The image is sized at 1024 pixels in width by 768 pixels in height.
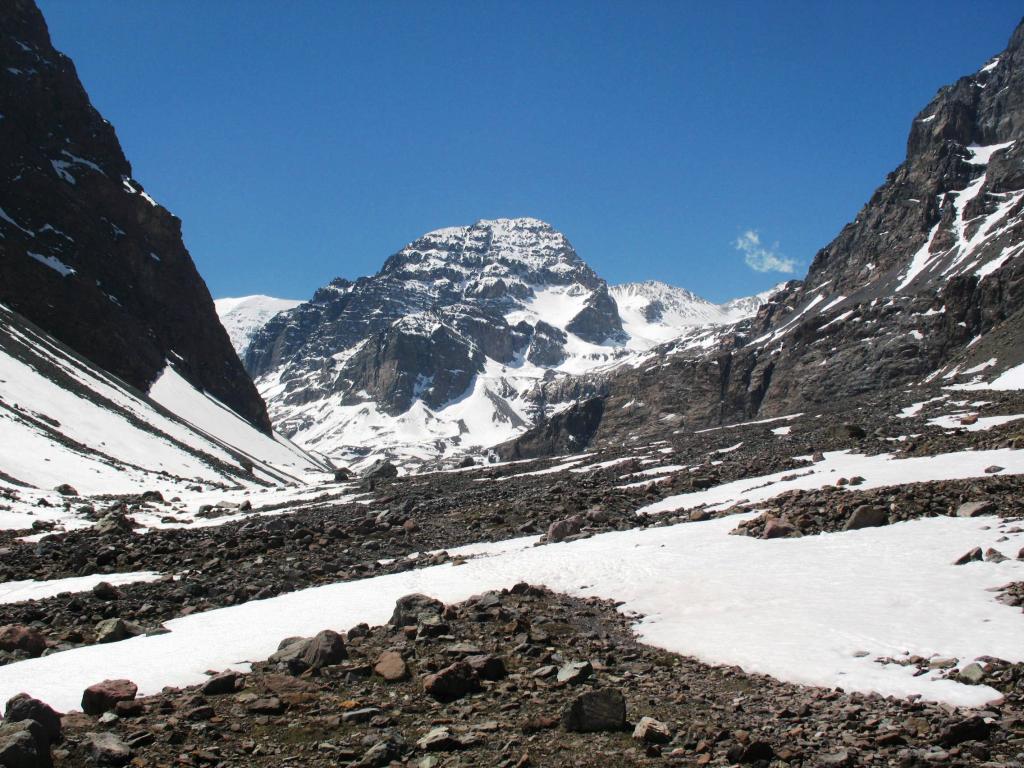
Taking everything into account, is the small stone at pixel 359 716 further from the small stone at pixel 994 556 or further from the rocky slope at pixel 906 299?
the rocky slope at pixel 906 299

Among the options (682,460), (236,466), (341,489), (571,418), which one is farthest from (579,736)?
(571,418)

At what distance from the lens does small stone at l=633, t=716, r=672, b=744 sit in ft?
31.5

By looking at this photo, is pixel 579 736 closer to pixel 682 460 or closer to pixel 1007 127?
pixel 682 460

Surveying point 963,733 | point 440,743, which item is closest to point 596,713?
point 440,743

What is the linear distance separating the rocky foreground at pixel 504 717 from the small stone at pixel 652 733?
0.06 feet

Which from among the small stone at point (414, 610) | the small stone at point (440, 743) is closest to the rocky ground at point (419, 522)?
the small stone at point (414, 610)

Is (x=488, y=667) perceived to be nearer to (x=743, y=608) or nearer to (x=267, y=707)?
(x=267, y=707)

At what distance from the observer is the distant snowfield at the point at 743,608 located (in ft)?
39.6

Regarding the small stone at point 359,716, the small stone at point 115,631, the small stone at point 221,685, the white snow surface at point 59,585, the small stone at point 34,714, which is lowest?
the small stone at point 359,716

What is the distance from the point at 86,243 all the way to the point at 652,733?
177125 mm

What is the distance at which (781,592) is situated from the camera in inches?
631

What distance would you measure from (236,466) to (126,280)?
83.2 meters

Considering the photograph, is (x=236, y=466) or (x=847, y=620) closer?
(x=847, y=620)

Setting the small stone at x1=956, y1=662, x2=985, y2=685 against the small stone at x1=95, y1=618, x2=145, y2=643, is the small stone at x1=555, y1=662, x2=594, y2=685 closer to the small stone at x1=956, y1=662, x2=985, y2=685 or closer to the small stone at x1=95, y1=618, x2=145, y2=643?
the small stone at x1=956, y1=662, x2=985, y2=685
